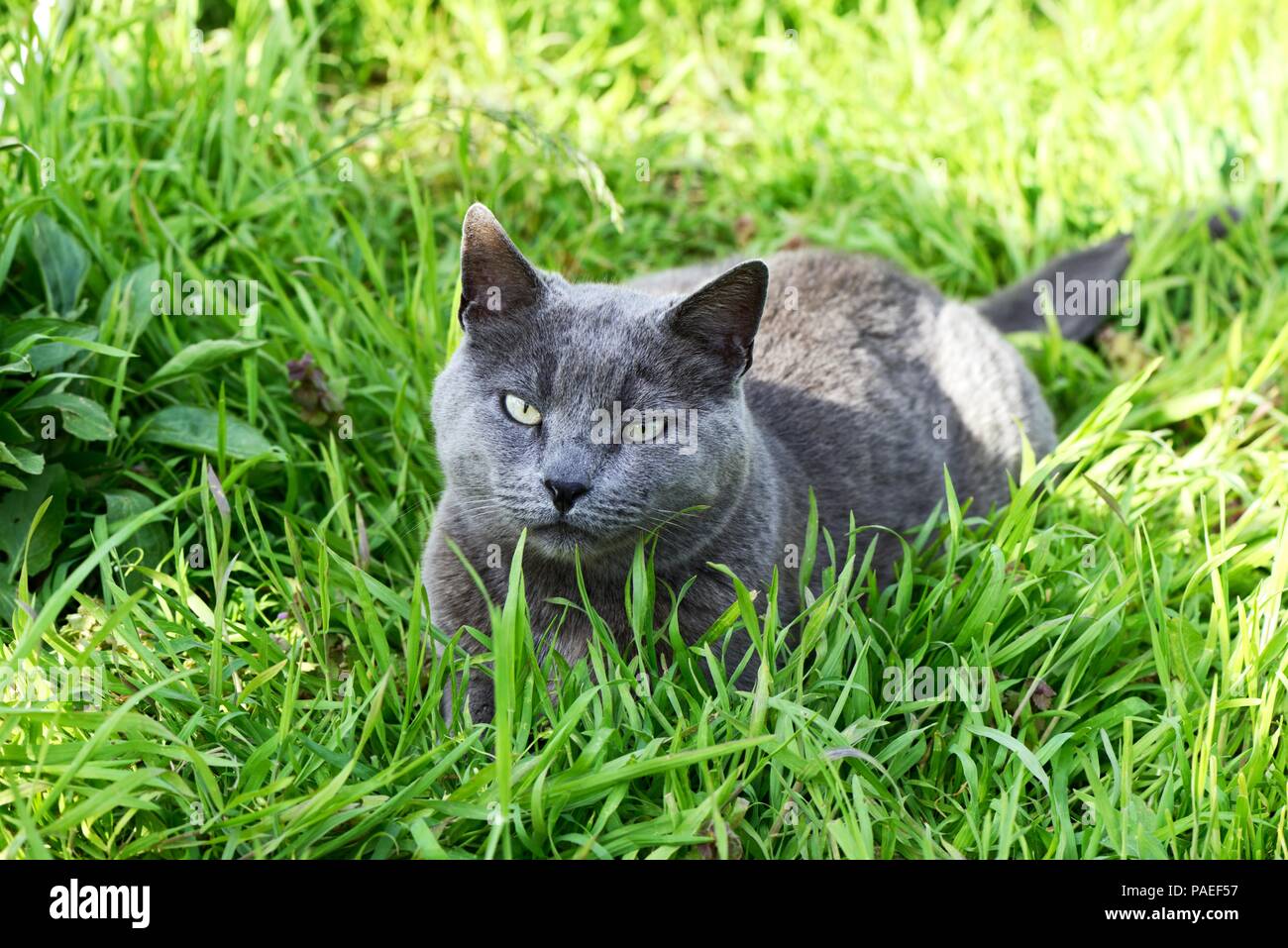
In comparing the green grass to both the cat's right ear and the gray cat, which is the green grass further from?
the cat's right ear

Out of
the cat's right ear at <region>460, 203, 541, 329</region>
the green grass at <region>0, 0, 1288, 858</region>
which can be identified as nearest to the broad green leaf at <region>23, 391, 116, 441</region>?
the green grass at <region>0, 0, 1288, 858</region>

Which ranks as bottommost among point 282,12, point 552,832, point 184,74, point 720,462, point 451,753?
point 552,832

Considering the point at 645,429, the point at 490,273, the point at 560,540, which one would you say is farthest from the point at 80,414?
the point at 645,429

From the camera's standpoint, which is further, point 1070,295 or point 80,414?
point 1070,295

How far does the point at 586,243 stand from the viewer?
13.0 ft

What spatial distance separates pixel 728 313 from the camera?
2391 mm

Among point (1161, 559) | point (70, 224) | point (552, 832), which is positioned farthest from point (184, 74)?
point (1161, 559)

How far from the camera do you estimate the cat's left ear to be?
2332 mm

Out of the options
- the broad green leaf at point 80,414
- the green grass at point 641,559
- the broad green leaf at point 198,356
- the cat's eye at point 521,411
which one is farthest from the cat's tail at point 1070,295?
the broad green leaf at point 80,414

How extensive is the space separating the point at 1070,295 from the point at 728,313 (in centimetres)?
206

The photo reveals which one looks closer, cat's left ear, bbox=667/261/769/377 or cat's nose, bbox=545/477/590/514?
cat's nose, bbox=545/477/590/514

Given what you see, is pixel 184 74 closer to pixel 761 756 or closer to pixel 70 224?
pixel 70 224

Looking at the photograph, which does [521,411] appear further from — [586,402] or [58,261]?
[58,261]

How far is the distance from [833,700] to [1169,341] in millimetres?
2449
